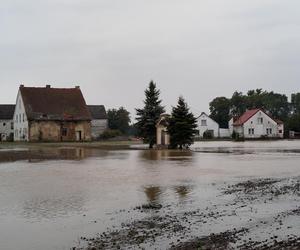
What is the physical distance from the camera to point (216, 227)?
1190 cm

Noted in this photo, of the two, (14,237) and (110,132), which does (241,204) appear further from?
(110,132)

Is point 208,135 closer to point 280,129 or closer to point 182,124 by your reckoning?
point 280,129

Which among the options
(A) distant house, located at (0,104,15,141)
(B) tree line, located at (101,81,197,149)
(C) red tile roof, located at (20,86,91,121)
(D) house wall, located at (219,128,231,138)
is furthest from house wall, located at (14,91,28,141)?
(D) house wall, located at (219,128,231,138)

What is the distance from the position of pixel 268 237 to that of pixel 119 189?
9.44 metres

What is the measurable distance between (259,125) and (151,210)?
9735cm

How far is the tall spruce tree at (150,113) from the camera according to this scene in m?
56.8

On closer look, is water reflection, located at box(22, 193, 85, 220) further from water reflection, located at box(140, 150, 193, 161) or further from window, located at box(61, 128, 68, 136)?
window, located at box(61, 128, 68, 136)

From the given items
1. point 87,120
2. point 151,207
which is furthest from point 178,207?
point 87,120

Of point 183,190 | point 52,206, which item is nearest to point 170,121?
point 183,190

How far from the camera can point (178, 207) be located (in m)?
15.0

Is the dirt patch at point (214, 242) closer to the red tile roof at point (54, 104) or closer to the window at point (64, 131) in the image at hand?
the red tile roof at point (54, 104)

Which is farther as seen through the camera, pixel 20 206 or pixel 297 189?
pixel 297 189

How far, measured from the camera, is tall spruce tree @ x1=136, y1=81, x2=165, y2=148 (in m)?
56.8

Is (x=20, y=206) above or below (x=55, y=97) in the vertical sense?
Answer: below
